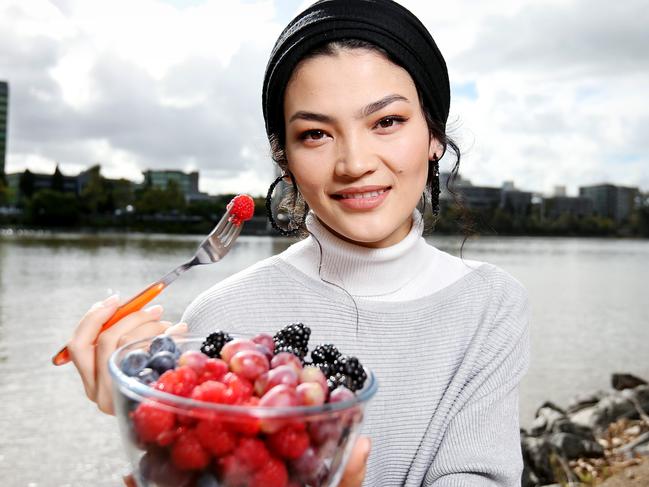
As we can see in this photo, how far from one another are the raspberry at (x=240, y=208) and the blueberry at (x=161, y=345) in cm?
49

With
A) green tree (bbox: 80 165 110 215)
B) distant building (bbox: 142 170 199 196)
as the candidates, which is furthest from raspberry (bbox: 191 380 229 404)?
distant building (bbox: 142 170 199 196)

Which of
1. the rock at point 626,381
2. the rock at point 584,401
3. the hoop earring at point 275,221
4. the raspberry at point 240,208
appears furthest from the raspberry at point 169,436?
the rock at point 626,381

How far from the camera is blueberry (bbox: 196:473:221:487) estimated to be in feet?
2.89

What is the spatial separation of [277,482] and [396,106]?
1059 mm

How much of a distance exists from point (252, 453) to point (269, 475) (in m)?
0.04

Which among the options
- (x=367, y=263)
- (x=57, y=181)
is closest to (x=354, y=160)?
(x=367, y=263)

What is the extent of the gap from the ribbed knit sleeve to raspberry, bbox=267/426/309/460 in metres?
0.90

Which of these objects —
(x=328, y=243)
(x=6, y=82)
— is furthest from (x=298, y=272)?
(x=6, y=82)

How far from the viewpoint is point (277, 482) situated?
0.89 m

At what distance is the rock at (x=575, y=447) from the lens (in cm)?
569

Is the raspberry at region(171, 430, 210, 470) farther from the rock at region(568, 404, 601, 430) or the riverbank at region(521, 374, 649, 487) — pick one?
the rock at region(568, 404, 601, 430)

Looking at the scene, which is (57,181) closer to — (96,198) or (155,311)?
(96,198)

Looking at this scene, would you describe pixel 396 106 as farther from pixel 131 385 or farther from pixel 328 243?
pixel 131 385

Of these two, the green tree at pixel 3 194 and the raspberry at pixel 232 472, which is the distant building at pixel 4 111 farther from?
the raspberry at pixel 232 472
